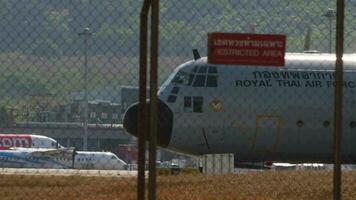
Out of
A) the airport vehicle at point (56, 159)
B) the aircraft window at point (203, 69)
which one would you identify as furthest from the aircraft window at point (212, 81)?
the airport vehicle at point (56, 159)

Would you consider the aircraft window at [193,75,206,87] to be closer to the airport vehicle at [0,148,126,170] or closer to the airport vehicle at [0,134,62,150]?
the airport vehicle at [0,148,126,170]

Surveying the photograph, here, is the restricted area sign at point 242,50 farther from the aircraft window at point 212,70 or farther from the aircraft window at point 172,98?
the aircraft window at point 172,98

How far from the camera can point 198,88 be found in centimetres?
2462

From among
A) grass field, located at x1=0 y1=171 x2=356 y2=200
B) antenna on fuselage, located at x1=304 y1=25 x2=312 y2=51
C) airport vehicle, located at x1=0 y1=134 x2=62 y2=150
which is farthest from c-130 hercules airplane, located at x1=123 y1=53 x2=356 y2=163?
airport vehicle, located at x1=0 y1=134 x2=62 y2=150

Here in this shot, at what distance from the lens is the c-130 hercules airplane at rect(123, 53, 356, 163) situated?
2430cm

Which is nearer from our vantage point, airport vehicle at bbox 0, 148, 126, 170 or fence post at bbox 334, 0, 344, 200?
fence post at bbox 334, 0, 344, 200

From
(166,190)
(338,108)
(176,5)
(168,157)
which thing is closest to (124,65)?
(176,5)

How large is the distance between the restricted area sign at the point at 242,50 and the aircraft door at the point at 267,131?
1360 cm

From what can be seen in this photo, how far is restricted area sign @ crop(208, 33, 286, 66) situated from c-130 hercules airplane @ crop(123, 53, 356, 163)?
1317cm

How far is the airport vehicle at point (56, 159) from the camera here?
230 ft

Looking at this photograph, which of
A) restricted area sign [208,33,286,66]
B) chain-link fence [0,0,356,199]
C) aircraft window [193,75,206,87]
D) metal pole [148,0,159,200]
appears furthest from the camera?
aircraft window [193,75,206,87]

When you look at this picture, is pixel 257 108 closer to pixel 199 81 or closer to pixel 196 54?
pixel 199 81

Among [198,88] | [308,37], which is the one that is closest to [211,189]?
[308,37]

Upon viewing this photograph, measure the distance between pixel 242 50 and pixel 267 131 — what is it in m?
14.1
